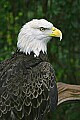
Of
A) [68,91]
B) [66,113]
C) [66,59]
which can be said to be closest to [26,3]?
[66,59]

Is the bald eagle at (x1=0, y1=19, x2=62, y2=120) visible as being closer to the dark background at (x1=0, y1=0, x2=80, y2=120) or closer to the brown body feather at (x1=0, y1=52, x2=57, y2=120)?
the brown body feather at (x1=0, y1=52, x2=57, y2=120)

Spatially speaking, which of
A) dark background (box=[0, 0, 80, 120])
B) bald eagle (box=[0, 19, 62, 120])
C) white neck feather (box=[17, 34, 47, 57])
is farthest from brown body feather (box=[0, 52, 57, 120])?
dark background (box=[0, 0, 80, 120])

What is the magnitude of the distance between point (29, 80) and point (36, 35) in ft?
2.59

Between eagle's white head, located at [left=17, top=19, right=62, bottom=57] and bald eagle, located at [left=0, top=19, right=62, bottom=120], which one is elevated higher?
eagle's white head, located at [left=17, top=19, right=62, bottom=57]

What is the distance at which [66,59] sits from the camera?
1126 centimetres

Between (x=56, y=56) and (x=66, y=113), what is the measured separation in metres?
1.10

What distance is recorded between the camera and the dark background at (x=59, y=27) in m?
10.7

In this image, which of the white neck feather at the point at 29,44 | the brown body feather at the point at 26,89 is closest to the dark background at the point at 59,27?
the white neck feather at the point at 29,44

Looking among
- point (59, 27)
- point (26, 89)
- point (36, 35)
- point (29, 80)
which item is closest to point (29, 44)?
point (36, 35)

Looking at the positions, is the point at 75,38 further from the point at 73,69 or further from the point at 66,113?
the point at 66,113

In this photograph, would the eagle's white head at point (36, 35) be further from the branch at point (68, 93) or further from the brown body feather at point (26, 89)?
the branch at point (68, 93)

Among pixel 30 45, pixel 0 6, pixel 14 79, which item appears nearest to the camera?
pixel 14 79

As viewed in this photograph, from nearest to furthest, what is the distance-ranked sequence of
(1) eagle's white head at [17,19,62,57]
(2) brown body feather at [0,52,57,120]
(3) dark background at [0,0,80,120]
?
1. (2) brown body feather at [0,52,57,120]
2. (1) eagle's white head at [17,19,62,57]
3. (3) dark background at [0,0,80,120]

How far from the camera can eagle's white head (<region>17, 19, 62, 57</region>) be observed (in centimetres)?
840
